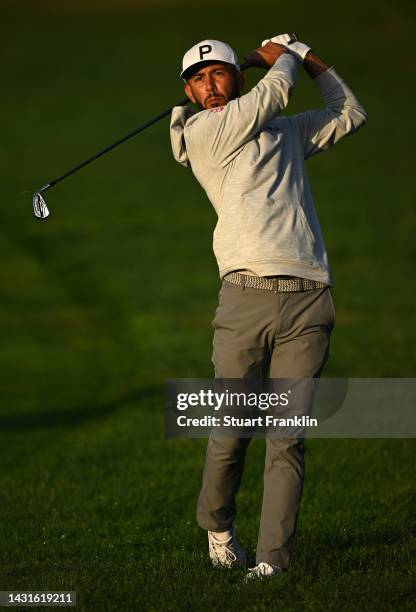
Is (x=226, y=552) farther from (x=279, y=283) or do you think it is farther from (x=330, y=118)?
(x=330, y=118)

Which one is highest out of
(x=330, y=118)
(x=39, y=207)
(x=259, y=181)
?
(x=330, y=118)

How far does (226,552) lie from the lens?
592 cm

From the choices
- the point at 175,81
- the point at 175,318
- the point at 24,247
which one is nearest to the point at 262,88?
the point at 175,318

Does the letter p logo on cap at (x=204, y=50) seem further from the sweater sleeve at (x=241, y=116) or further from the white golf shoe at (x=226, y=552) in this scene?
the white golf shoe at (x=226, y=552)

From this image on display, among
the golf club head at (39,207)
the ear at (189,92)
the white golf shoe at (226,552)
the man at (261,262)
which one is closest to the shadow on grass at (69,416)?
the golf club head at (39,207)

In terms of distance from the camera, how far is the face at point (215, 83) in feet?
19.1

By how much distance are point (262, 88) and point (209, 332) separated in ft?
32.6

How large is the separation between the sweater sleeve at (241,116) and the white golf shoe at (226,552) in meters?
1.82

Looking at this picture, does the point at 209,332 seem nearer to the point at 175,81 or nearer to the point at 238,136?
the point at 238,136

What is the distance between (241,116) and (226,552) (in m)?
2.08

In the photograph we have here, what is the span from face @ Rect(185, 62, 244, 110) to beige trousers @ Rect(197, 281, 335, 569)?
2.90 ft

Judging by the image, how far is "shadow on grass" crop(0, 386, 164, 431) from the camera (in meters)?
11.3

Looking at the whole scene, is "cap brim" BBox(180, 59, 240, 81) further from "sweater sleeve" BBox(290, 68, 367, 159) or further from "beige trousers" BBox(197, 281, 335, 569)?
"beige trousers" BBox(197, 281, 335, 569)

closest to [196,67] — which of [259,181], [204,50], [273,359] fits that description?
[204,50]
